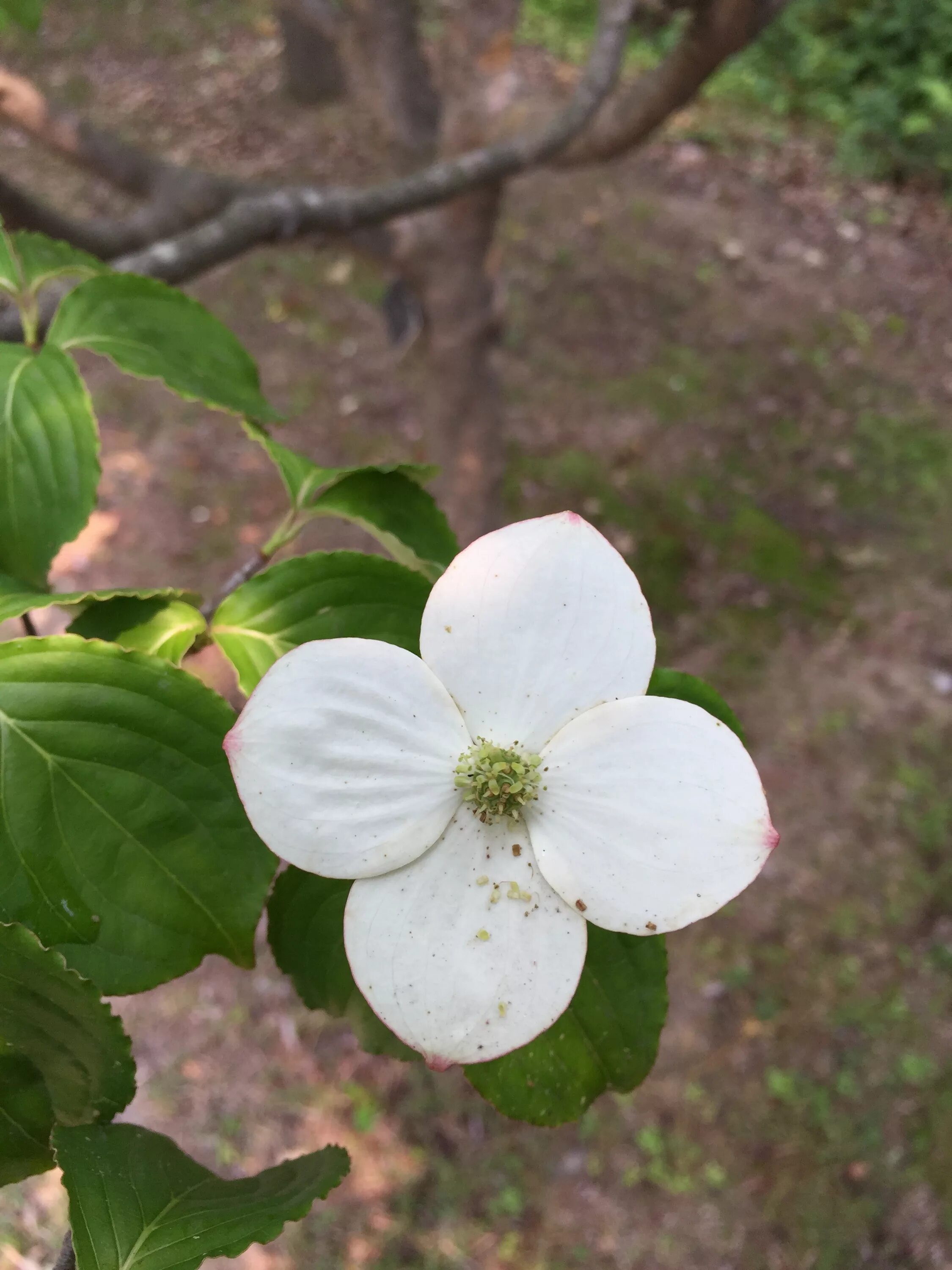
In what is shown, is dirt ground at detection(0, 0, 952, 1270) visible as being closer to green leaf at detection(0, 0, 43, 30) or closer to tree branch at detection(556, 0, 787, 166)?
green leaf at detection(0, 0, 43, 30)

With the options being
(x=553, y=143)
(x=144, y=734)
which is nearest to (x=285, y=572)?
(x=144, y=734)

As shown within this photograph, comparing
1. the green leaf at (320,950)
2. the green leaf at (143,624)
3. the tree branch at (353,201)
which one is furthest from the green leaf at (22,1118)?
the tree branch at (353,201)

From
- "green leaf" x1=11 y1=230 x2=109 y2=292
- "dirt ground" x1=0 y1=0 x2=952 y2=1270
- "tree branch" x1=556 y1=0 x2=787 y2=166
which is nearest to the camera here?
"green leaf" x1=11 y1=230 x2=109 y2=292

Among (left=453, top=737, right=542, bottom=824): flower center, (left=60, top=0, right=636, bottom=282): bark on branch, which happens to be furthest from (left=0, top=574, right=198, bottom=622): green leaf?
(left=60, top=0, right=636, bottom=282): bark on branch

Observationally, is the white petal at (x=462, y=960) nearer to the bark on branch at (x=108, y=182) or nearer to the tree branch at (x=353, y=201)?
the tree branch at (x=353, y=201)

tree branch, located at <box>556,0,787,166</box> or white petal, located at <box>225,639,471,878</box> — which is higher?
white petal, located at <box>225,639,471,878</box>

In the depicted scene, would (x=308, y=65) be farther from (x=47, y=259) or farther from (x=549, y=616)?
(x=549, y=616)
